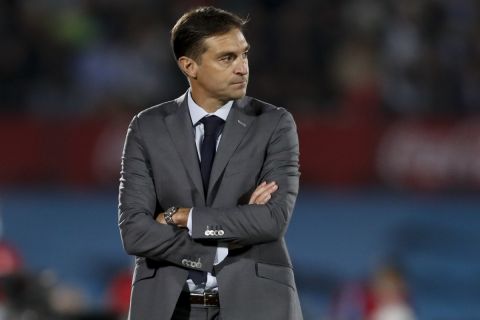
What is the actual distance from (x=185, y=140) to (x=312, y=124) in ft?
30.1

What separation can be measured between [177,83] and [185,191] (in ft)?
30.2

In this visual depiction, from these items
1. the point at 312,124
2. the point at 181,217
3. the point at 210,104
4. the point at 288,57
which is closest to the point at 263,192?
the point at 181,217

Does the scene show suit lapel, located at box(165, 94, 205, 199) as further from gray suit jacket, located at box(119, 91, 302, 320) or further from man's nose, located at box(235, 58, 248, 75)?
man's nose, located at box(235, 58, 248, 75)

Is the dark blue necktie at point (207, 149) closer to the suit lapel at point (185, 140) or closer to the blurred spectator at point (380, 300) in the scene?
the suit lapel at point (185, 140)

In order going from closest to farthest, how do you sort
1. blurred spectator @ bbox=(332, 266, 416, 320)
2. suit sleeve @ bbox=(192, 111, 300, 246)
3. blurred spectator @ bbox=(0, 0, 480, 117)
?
1. suit sleeve @ bbox=(192, 111, 300, 246)
2. blurred spectator @ bbox=(332, 266, 416, 320)
3. blurred spectator @ bbox=(0, 0, 480, 117)

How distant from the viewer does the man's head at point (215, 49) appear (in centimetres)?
440

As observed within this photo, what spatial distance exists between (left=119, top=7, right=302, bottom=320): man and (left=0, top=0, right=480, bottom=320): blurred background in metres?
6.71

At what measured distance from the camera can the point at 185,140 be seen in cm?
441

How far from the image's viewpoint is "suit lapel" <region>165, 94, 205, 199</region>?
436 cm

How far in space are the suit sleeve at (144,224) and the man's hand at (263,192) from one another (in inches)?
8.6

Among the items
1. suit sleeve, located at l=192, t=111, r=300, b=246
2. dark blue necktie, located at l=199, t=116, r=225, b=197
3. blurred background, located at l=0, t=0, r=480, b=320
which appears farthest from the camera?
blurred background, located at l=0, t=0, r=480, b=320

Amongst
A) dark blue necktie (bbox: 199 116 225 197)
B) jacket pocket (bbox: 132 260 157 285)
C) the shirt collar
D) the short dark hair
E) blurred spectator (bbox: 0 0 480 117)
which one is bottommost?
blurred spectator (bbox: 0 0 480 117)

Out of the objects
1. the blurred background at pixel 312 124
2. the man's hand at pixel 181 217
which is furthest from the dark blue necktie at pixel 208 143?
the blurred background at pixel 312 124

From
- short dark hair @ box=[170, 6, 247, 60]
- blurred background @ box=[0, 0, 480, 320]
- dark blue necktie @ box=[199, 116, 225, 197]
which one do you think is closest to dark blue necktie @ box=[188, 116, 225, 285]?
dark blue necktie @ box=[199, 116, 225, 197]
